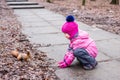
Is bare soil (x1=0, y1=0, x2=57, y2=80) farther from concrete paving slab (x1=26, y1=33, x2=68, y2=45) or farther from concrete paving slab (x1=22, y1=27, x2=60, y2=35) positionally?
concrete paving slab (x1=22, y1=27, x2=60, y2=35)

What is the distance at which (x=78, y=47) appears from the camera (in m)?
3.72

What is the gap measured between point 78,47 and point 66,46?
1.39m

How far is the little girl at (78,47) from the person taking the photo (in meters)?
3.67

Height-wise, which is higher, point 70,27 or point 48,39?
point 70,27

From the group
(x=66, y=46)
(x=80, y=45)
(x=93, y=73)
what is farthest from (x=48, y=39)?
(x=93, y=73)

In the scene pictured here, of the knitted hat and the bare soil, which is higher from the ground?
the knitted hat

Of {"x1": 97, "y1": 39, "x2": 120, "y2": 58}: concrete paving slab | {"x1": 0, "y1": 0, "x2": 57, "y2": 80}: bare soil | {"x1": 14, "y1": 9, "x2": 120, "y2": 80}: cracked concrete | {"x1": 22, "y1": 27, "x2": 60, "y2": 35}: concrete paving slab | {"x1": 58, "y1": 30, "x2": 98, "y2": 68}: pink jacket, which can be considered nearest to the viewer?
{"x1": 0, "y1": 0, "x2": 57, "y2": 80}: bare soil

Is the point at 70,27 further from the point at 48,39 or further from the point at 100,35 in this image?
the point at 100,35

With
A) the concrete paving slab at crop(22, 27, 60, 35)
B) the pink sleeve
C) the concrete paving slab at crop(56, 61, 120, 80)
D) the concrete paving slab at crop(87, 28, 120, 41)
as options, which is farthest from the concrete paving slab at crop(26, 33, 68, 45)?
the concrete paving slab at crop(56, 61, 120, 80)

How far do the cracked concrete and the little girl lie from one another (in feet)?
0.42

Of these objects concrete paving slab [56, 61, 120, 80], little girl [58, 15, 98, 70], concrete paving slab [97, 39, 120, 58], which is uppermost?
little girl [58, 15, 98, 70]

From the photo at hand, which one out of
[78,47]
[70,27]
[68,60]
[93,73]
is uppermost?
[70,27]

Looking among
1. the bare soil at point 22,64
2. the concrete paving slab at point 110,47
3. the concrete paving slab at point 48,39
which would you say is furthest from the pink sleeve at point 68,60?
the concrete paving slab at point 48,39

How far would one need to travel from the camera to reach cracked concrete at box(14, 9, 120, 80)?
11.8ft
